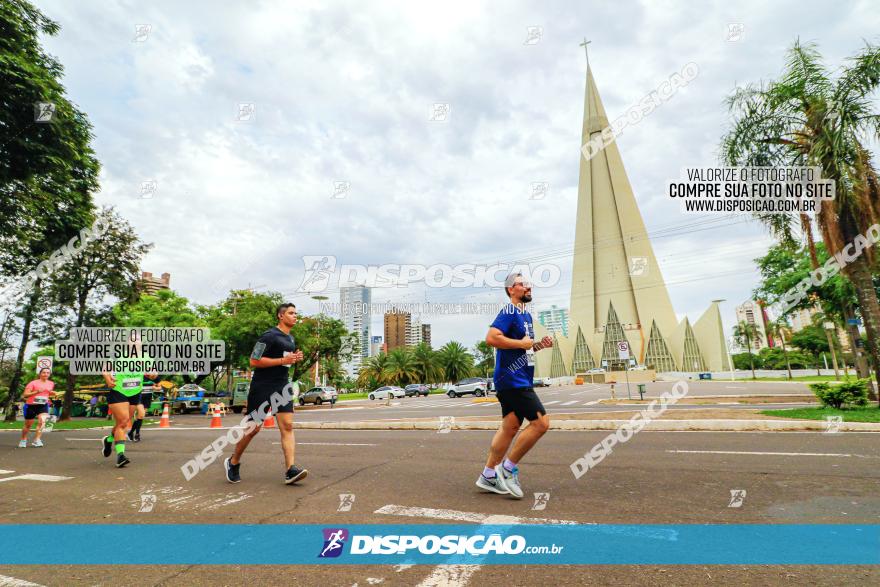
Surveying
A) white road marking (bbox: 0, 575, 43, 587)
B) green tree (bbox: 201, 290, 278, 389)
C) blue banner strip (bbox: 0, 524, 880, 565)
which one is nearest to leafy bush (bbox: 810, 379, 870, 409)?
blue banner strip (bbox: 0, 524, 880, 565)

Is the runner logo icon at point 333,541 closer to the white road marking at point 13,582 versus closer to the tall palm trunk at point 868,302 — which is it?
the white road marking at point 13,582

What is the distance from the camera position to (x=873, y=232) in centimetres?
1100

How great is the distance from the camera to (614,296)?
79938mm

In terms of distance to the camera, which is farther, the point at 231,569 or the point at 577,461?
the point at 577,461

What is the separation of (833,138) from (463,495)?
12.7m

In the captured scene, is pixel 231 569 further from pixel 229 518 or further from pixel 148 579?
pixel 229 518

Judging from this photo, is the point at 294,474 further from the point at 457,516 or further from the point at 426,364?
the point at 426,364

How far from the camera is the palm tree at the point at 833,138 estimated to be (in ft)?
34.9

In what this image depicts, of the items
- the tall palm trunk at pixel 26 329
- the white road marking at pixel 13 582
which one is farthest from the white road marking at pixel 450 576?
the tall palm trunk at pixel 26 329

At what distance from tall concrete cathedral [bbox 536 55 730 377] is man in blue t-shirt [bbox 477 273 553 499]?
75955 mm

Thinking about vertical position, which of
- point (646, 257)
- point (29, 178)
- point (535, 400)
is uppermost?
point (646, 257)

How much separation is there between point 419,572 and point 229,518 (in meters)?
2.04

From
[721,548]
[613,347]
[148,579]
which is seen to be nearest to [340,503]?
[148,579]

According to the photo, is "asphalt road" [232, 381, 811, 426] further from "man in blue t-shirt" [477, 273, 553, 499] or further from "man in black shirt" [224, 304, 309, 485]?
"man in blue t-shirt" [477, 273, 553, 499]
